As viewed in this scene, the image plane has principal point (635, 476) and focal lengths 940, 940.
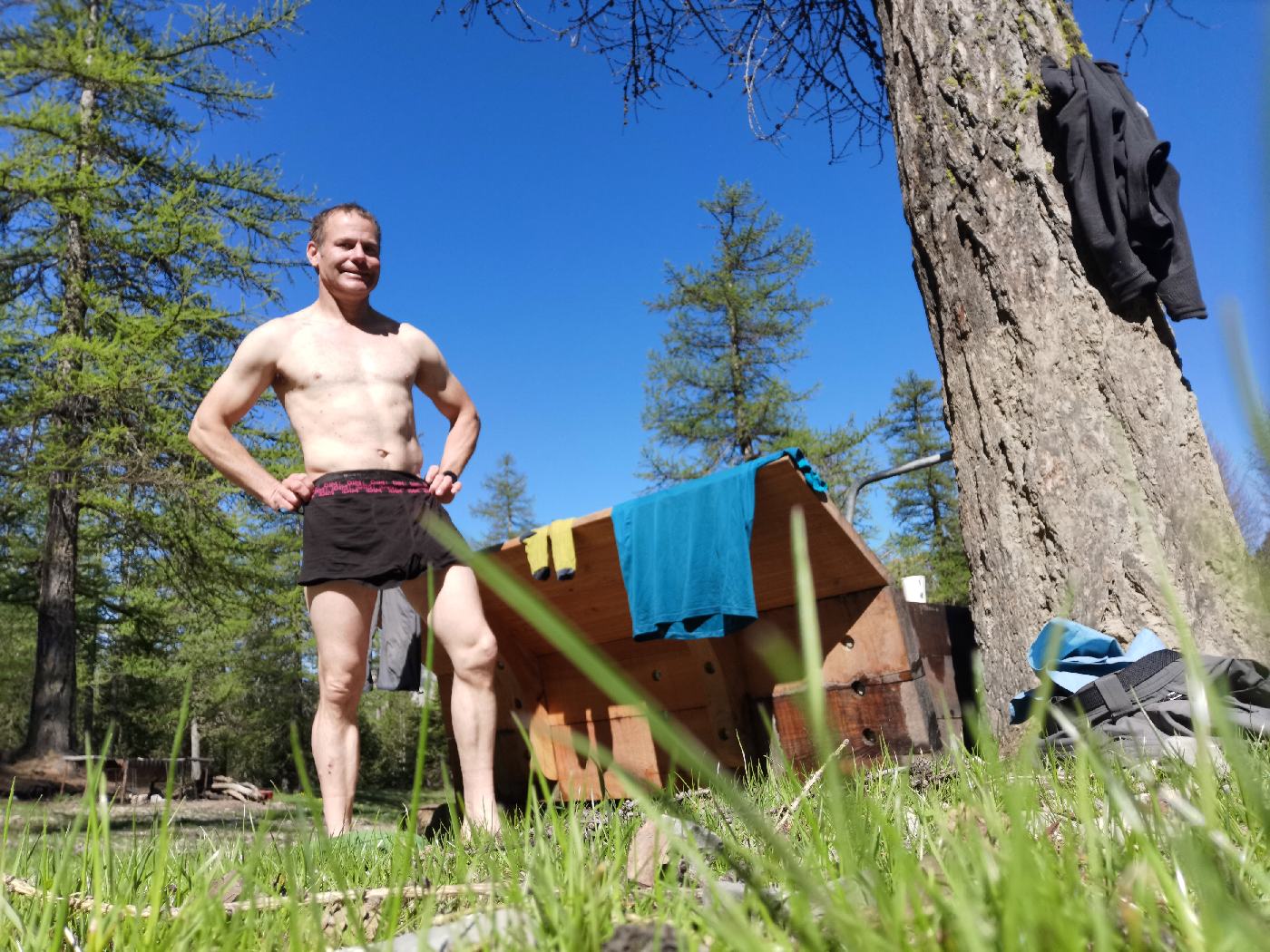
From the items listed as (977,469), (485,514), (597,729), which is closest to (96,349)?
(597,729)

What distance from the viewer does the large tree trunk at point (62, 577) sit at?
12.0 metres

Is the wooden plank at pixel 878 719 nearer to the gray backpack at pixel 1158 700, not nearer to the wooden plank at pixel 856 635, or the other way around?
the wooden plank at pixel 856 635

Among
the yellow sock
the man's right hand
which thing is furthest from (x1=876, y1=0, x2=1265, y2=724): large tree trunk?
the man's right hand

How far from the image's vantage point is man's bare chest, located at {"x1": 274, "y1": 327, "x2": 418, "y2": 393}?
131 inches

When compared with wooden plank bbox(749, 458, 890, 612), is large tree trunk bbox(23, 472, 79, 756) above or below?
above

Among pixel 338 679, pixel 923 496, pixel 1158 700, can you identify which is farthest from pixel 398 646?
pixel 923 496

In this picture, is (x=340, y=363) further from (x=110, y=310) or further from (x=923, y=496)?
(x=923, y=496)

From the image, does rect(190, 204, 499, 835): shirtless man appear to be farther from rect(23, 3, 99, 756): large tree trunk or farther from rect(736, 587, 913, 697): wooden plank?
rect(23, 3, 99, 756): large tree trunk

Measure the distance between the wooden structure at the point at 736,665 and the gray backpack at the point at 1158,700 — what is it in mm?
801

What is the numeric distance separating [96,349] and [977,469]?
1152cm

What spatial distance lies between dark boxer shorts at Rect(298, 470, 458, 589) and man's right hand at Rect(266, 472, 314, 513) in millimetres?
28

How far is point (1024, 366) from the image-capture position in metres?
3.26

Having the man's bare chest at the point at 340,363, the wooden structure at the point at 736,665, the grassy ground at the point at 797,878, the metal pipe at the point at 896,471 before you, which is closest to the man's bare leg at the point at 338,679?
the wooden structure at the point at 736,665

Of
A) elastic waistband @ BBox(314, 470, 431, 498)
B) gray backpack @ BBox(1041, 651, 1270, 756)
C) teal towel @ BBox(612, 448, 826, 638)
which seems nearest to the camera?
gray backpack @ BBox(1041, 651, 1270, 756)
